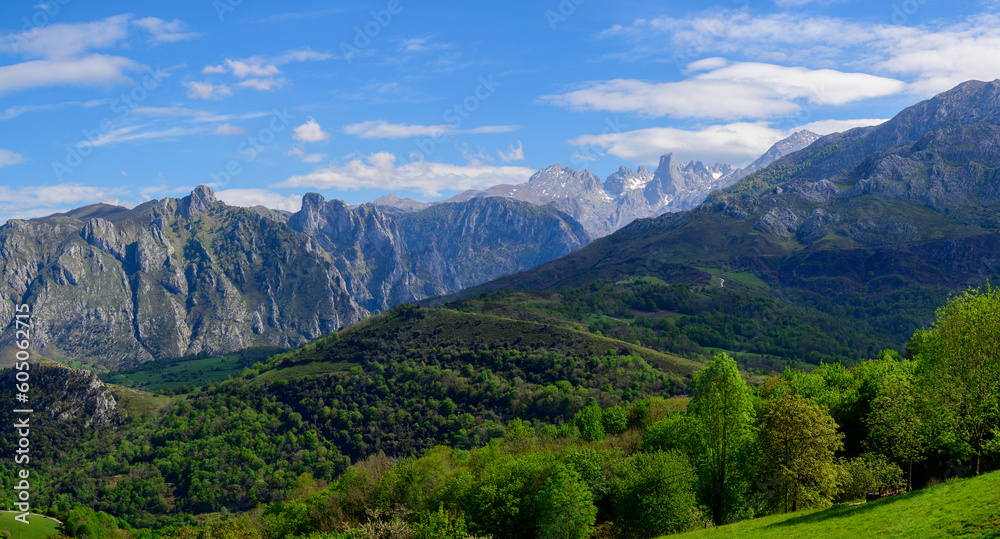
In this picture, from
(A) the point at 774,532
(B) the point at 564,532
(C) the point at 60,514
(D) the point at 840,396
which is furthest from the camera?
(C) the point at 60,514

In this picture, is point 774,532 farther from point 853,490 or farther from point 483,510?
point 483,510

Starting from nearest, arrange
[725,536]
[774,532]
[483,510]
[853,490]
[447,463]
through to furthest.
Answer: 1. [774,532]
2. [725,536]
3. [853,490]
4. [483,510]
5. [447,463]

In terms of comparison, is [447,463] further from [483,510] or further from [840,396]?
[840,396]

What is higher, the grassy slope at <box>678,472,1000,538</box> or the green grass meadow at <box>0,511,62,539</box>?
the grassy slope at <box>678,472,1000,538</box>

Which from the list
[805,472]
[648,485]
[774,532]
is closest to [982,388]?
[805,472]

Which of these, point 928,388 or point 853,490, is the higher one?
point 928,388

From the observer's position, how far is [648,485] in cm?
6662

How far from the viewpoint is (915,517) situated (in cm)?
3694

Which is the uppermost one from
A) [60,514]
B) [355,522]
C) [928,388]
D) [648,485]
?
[928,388]

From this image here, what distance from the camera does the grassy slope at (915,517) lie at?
3309 cm

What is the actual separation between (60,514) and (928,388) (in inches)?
8498

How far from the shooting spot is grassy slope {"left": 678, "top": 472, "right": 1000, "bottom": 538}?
33.1 metres

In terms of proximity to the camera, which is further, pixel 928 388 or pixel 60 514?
pixel 60 514

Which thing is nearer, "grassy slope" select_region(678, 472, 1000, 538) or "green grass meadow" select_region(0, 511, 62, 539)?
"grassy slope" select_region(678, 472, 1000, 538)
